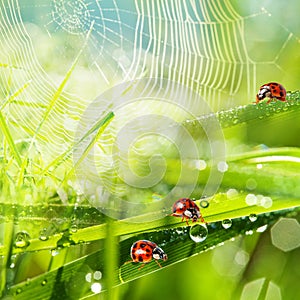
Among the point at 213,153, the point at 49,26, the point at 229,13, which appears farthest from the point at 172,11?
the point at 213,153

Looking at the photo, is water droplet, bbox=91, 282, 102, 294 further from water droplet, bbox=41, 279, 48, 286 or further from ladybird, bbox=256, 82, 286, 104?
ladybird, bbox=256, 82, 286, 104

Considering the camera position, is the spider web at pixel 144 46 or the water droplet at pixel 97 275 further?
the spider web at pixel 144 46

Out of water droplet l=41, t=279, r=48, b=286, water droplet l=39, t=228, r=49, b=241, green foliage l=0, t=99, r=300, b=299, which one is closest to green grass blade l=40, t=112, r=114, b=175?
green foliage l=0, t=99, r=300, b=299

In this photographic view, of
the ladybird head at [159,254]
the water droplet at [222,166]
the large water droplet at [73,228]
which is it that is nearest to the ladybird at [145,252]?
the ladybird head at [159,254]

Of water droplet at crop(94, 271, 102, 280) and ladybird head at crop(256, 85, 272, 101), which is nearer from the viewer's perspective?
water droplet at crop(94, 271, 102, 280)

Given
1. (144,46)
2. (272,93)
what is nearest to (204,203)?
(272,93)

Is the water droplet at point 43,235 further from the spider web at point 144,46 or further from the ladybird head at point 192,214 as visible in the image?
the spider web at point 144,46
